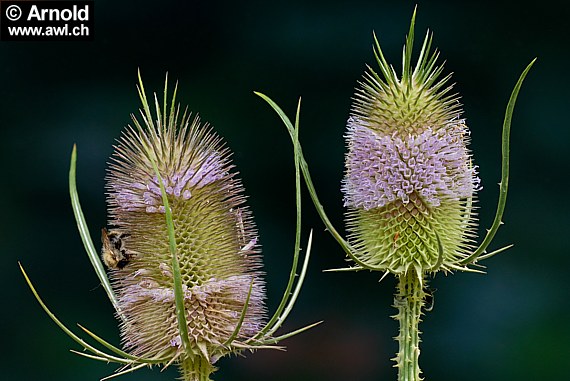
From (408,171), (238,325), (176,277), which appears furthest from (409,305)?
(176,277)

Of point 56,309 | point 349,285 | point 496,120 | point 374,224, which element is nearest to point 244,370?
point 349,285

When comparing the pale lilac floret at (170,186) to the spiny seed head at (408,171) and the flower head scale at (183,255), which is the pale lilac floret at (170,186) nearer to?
the flower head scale at (183,255)

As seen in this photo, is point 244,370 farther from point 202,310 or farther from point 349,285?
point 202,310

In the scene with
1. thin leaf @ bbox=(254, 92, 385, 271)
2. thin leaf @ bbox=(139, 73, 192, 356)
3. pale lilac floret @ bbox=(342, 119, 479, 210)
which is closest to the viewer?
thin leaf @ bbox=(139, 73, 192, 356)

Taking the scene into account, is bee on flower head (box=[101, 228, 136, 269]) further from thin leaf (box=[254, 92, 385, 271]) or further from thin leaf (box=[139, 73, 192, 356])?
thin leaf (box=[254, 92, 385, 271])

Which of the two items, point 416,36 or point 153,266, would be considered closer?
point 153,266

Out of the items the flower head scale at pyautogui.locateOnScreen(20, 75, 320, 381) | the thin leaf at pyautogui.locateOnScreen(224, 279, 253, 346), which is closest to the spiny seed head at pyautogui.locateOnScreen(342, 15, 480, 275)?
the flower head scale at pyautogui.locateOnScreen(20, 75, 320, 381)

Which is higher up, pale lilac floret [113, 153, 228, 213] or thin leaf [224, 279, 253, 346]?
pale lilac floret [113, 153, 228, 213]
